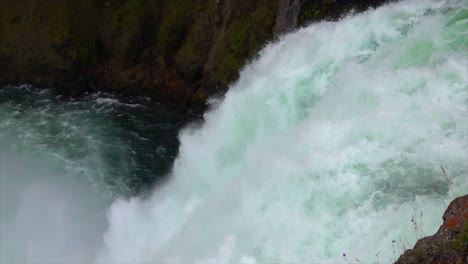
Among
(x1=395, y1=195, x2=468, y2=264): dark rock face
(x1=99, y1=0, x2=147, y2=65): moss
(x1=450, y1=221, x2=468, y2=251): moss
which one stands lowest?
(x1=395, y1=195, x2=468, y2=264): dark rock face

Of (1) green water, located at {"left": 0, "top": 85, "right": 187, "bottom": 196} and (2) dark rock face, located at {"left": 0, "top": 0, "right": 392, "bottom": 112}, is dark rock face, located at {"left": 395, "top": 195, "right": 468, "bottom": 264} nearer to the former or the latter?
(2) dark rock face, located at {"left": 0, "top": 0, "right": 392, "bottom": 112}

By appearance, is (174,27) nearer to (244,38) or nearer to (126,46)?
(126,46)

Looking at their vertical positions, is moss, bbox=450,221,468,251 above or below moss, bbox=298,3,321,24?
above

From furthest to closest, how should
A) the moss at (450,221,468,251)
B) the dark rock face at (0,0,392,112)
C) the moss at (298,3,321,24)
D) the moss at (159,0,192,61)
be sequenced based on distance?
the moss at (159,0,192,61) → the dark rock face at (0,0,392,112) → the moss at (298,3,321,24) → the moss at (450,221,468,251)

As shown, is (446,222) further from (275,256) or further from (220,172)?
(220,172)

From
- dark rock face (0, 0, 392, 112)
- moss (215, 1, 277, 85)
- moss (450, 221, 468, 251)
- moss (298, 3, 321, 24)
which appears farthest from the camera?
dark rock face (0, 0, 392, 112)

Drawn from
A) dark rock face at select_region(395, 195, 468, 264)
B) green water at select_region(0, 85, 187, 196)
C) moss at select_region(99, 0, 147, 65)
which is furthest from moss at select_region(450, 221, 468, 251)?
moss at select_region(99, 0, 147, 65)

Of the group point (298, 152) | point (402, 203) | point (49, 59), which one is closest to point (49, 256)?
point (49, 59)
